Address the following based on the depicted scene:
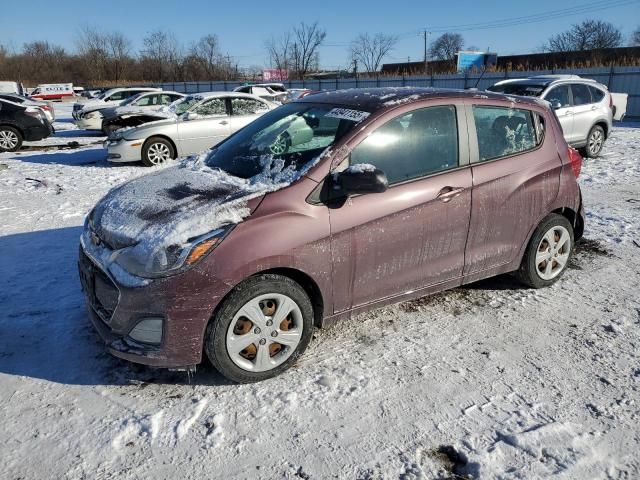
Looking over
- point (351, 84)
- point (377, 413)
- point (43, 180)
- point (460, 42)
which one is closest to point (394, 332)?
point (377, 413)

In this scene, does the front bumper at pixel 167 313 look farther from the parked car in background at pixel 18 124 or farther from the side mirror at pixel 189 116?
the parked car in background at pixel 18 124

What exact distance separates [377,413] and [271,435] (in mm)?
599

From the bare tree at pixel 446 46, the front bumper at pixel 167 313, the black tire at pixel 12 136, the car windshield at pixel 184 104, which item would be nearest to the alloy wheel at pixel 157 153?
the car windshield at pixel 184 104

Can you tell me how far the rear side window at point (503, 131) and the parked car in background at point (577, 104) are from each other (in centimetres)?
682

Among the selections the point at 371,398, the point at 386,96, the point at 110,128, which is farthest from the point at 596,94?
the point at 110,128

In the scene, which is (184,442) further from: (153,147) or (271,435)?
(153,147)

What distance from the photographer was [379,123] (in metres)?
3.44

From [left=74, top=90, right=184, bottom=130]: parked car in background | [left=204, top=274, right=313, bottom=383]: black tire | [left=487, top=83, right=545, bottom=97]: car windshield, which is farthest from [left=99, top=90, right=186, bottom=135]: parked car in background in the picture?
[left=204, top=274, right=313, bottom=383]: black tire

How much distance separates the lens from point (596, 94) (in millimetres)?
11172

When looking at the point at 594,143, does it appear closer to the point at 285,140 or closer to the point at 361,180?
the point at 285,140

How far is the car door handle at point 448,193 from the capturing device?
3592mm

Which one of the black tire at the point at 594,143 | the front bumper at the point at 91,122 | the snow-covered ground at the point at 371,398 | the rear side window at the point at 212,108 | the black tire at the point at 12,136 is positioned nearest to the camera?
the snow-covered ground at the point at 371,398

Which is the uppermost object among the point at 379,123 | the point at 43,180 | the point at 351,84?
the point at 351,84

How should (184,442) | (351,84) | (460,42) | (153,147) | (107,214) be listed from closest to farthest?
(184,442), (107,214), (153,147), (351,84), (460,42)
